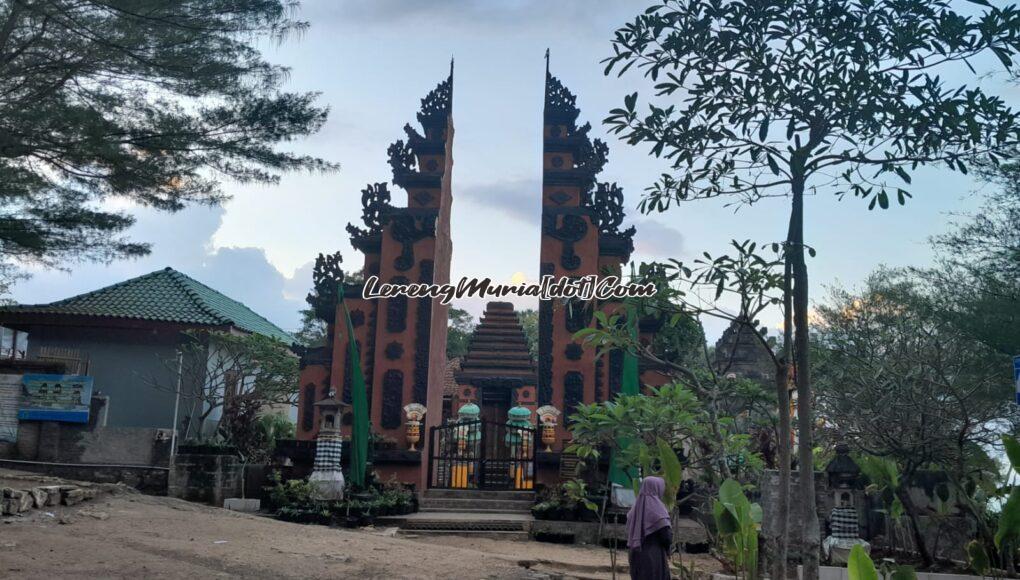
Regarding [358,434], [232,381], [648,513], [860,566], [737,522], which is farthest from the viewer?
[232,381]

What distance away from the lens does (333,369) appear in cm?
1762

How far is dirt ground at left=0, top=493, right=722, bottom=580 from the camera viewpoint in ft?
27.3

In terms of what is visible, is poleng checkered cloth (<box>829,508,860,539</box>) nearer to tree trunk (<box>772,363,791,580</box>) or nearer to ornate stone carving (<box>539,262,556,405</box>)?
tree trunk (<box>772,363,791,580</box>)

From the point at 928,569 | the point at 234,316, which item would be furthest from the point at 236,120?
the point at 234,316

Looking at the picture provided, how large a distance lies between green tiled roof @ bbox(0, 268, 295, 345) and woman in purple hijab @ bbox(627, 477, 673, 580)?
15.8 meters

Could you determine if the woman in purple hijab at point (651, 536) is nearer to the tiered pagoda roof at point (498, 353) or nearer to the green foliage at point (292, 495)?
the green foliage at point (292, 495)

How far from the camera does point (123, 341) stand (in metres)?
21.2

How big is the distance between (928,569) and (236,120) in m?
10.8

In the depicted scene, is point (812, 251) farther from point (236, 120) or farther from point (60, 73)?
point (60, 73)

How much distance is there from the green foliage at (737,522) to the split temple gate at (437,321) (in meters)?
8.62

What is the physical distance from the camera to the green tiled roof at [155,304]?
20.6 metres

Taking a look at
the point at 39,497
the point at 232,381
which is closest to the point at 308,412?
the point at 232,381

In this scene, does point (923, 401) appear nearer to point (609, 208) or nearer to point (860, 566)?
point (860, 566)

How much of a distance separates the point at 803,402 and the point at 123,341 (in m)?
19.6
